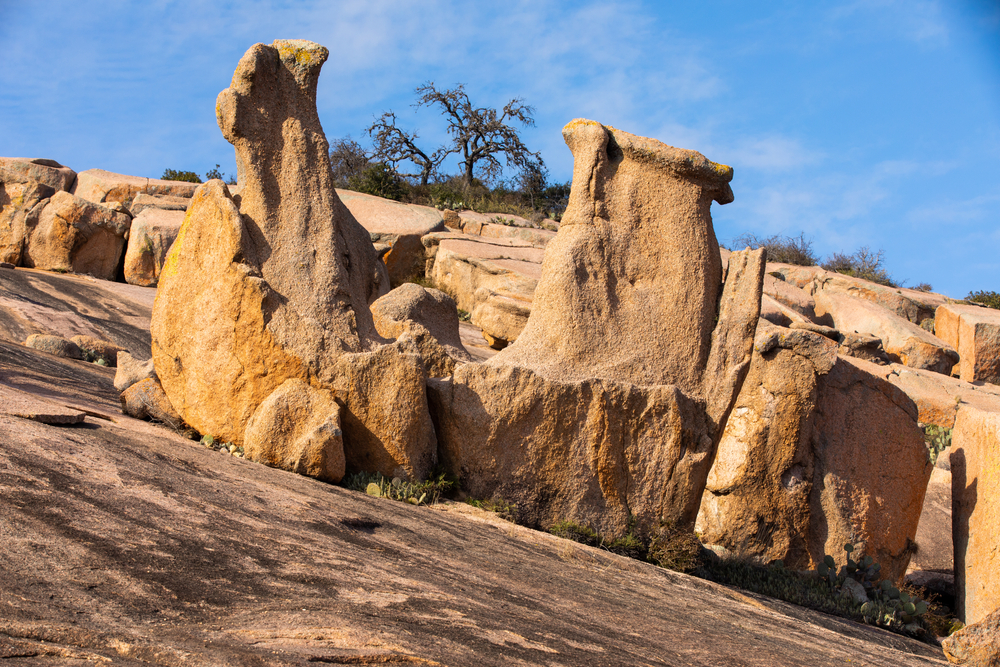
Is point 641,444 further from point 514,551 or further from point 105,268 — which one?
point 105,268

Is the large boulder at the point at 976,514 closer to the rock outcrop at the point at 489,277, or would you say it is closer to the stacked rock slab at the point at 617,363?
the stacked rock slab at the point at 617,363

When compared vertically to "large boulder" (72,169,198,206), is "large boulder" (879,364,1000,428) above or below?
below

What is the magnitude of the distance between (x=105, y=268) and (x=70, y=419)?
13621 mm

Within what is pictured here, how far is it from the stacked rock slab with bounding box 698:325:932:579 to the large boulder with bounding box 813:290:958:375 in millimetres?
A: 12238

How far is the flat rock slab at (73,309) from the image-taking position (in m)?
12.3

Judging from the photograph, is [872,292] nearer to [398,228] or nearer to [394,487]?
[398,228]

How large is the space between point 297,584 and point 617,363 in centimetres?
392

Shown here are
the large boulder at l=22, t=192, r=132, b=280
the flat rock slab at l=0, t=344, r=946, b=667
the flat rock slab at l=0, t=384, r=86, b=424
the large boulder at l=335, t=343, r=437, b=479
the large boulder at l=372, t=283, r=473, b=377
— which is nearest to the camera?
the flat rock slab at l=0, t=344, r=946, b=667

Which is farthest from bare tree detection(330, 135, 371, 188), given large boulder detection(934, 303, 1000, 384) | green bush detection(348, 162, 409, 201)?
large boulder detection(934, 303, 1000, 384)

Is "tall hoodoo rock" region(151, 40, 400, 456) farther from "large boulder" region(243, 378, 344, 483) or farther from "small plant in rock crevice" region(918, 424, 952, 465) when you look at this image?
"small plant in rock crevice" region(918, 424, 952, 465)

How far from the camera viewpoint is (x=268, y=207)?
7340 millimetres

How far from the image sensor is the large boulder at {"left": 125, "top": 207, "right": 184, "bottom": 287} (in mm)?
18156

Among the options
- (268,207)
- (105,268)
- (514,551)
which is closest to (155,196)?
(105,268)

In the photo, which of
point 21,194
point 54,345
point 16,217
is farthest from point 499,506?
A: point 21,194
